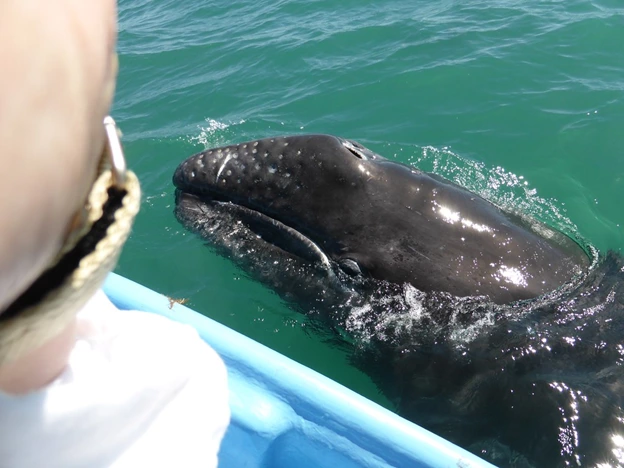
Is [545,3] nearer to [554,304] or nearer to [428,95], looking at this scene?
[428,95]

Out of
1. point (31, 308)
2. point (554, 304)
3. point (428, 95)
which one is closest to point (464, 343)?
point (554, 304)

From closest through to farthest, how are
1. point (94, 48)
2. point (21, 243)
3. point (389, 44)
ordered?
point (21, 243)
point (94, 48)
point (389, 44)

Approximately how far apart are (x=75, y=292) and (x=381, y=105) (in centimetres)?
1051

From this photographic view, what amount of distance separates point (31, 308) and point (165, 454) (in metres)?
1.04

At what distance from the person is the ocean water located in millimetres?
3987

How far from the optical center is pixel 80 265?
132 cm

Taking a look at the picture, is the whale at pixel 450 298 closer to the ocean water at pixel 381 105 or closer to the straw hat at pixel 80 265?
the ocean water at pixel 381 105

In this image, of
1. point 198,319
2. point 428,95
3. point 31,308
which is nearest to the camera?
point 31,308

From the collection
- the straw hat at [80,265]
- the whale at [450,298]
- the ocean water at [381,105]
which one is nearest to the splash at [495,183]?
the ocean water at [381,105]

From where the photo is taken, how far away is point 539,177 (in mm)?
9188

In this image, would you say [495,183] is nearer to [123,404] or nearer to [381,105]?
[381,105]

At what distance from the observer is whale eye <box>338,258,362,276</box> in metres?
5.39

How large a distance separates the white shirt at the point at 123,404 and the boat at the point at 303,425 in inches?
70.4

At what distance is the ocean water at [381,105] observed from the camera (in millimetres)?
8203
